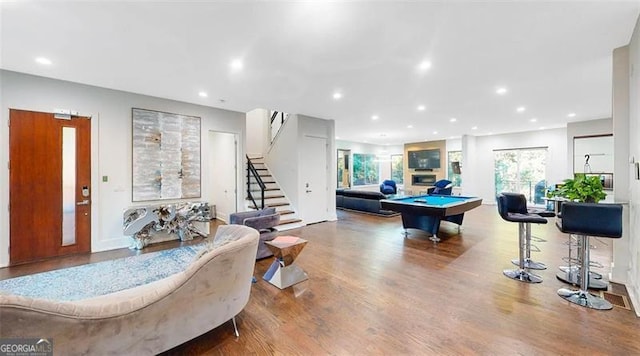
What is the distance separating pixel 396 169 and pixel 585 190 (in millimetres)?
11755

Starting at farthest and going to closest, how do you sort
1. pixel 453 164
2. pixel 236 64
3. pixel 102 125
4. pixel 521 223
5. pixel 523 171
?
pixel 453 164 → pixel 523 171 → pixel 102 125 → pixel 236 64 → pixel 521 223

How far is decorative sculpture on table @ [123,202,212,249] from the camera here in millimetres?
4703

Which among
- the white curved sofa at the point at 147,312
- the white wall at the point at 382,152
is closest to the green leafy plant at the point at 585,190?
the white curved sofa at the point at 147,312

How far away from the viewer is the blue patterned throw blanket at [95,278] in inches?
119

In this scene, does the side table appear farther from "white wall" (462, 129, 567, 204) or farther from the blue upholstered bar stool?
"white wall" (462, 129, 567, 204)

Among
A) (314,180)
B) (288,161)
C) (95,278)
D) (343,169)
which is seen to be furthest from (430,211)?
(343,169)

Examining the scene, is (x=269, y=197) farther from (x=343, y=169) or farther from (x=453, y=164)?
(x=453, y=164)

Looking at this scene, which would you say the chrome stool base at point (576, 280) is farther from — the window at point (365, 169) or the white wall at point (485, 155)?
the window at point (365, 169)

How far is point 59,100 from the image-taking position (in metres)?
4.30

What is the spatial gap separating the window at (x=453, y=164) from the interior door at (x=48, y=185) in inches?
492

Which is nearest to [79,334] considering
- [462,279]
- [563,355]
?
[563,355]

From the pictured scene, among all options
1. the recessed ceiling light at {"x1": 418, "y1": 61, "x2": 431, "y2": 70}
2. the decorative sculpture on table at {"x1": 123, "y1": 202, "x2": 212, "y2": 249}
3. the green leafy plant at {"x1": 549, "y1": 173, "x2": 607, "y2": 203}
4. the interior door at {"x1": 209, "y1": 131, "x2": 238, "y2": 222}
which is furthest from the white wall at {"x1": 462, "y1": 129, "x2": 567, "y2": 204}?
the decorative sculpture on table at {"x1": 123, "y1": 202, "x2": 212, "y2": 249}

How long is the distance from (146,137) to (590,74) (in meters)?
7.99

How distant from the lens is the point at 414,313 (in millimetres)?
2590
